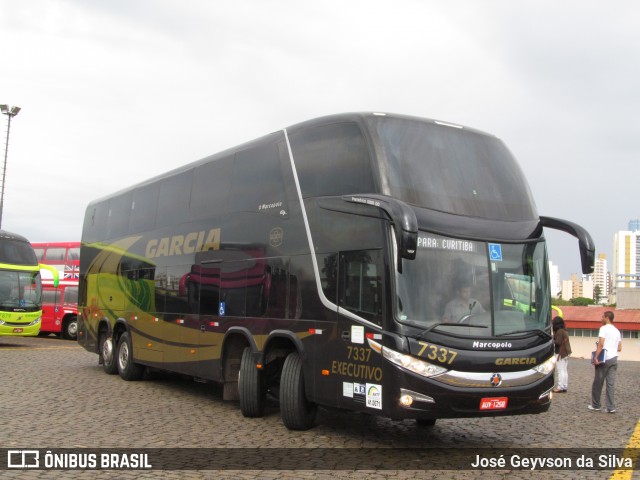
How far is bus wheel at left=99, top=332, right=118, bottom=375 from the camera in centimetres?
1727

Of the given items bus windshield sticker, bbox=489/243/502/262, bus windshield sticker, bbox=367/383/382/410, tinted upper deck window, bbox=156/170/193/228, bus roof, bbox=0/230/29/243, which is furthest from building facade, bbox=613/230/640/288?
bus windshield sticker, bbox=367/383/382/410

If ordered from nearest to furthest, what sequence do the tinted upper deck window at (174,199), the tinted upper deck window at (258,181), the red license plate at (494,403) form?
1. the red license plate at (494,403)
2. the tinted upper deck window at (258,181)
3. the tinted upper deck window at (174,199)

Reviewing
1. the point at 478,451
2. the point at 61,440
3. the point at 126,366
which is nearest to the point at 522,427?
the point at 478,451

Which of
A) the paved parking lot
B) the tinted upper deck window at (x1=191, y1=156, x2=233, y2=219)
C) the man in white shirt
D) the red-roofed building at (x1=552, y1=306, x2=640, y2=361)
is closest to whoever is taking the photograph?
the paved parking lot

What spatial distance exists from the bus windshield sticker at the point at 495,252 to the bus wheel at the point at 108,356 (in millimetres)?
11193

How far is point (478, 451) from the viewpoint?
919 centimetres

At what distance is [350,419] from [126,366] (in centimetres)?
690

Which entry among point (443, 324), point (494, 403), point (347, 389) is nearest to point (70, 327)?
point (347, 389)

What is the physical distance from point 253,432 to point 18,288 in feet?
65.7

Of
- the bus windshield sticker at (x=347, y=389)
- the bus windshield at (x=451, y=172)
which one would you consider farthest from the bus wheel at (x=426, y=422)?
the bus windshield at (x=451, y=172)

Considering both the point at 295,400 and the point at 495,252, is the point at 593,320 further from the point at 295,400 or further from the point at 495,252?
the point at 495,252

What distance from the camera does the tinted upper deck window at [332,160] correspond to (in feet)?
30.1

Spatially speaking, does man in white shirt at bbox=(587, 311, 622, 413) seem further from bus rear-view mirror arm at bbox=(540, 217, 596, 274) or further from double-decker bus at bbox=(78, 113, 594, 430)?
double-decker bus at bbox=(78, 113, 594, 430)

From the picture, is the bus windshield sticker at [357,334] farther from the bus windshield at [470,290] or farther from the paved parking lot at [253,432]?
the paved parking lot at [253,432]
